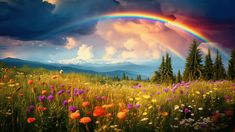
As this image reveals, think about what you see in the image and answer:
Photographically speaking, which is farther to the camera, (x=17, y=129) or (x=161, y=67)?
(x=161, y=67)

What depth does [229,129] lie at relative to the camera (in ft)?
15.7

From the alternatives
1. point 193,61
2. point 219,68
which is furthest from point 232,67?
point 193,61

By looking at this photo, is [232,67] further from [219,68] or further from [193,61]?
[193,61]

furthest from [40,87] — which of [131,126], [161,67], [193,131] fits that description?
[161,67]

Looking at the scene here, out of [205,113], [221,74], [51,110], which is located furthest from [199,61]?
[51,110]

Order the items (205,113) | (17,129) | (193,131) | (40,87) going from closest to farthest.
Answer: (17,129) → (193,131) → (205,113) → (40,87)

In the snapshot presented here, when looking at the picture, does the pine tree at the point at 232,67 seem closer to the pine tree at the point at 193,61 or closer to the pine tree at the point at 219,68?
the pine tree at the point at 219,68

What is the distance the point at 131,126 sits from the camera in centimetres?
430

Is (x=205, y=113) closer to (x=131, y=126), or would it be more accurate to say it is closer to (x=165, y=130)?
(x=165, y=130)

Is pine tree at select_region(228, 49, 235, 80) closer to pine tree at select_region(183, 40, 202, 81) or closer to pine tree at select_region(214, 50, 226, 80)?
pine tree at select_region(214, 50, 226, 80)

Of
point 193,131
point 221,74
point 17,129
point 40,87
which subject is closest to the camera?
point 17,129

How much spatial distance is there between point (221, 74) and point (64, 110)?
169ft

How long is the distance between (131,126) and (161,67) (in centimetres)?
4958

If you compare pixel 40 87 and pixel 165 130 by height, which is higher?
pixel 40 87
